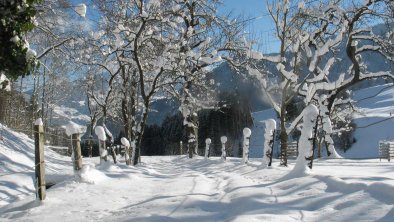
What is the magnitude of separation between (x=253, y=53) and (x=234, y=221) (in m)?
11.5

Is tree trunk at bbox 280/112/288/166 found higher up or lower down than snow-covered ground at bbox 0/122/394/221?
higher up

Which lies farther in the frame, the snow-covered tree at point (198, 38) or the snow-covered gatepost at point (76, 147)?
the snow-covered tree at point (198, 38)

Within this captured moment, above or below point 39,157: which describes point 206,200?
below

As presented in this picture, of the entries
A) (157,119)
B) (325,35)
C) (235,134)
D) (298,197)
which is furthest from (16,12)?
(157,119)

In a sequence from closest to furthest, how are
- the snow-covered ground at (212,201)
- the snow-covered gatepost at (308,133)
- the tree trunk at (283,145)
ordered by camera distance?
the snow-covered ground at (212,201) → the snow-covered gatepost at (308,133) → the tree trunk at (283,145)

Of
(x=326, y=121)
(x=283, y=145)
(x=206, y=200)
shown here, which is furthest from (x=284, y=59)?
(x=206, y=200)

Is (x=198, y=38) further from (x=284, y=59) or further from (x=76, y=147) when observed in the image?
(x=76, y=147)

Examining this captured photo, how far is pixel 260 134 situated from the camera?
67.8m

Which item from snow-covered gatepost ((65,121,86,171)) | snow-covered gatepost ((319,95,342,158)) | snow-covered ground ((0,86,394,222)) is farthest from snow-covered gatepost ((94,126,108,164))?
snow-covered gatepost ((319,95,342,158))

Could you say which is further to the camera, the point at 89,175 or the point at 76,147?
the point at 89,175

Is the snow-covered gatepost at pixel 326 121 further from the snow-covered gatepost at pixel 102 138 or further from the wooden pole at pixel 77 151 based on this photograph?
the wooden pole at pixel 77 151

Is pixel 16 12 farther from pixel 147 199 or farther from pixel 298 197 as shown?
pixel 298 197

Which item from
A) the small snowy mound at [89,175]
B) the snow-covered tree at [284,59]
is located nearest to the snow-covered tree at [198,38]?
the snow-covered tree at [284,59]

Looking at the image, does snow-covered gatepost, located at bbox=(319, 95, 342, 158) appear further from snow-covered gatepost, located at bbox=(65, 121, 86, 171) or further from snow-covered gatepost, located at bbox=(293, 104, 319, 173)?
snow-covered gatepost, located at bbox=(65, 121, 86, 171)
